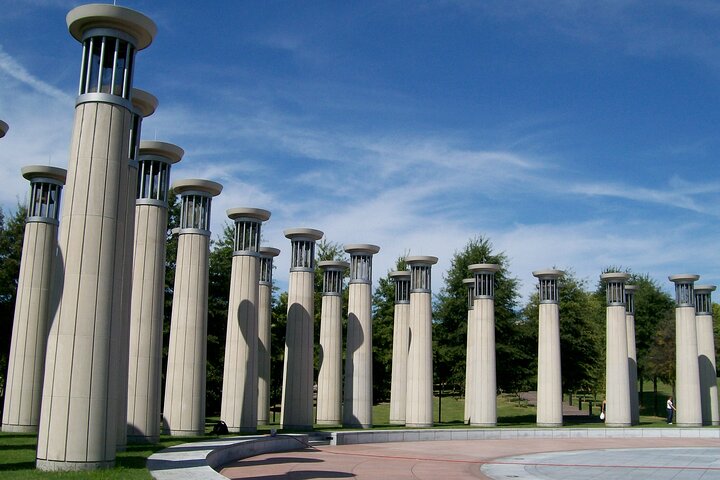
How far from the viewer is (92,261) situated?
52.0ft

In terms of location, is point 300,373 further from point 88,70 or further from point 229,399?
point 88,70

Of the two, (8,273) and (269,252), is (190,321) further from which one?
(8,273)

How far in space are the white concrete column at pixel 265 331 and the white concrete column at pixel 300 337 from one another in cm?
403

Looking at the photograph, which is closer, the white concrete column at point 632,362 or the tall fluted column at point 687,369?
the tall fluted column at point 687,369

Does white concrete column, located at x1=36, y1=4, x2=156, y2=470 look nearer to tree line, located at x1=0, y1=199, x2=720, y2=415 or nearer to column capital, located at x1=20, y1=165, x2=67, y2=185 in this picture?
column capital, located at x1=20, y1=165, x2=67, y2=185

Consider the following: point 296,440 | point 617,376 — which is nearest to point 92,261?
point 296,440

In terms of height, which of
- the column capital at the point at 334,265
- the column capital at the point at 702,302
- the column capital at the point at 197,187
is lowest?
the column capital at the point at 702,302

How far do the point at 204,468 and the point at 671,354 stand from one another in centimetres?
4719

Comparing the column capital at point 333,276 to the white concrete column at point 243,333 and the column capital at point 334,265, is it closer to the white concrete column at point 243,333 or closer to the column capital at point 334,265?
the column capital at point 334,265

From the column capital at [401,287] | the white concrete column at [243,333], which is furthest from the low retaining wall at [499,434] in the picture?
the column capital at [401,287]

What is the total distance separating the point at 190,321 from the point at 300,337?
9132 mm

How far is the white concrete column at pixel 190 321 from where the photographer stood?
2755cm

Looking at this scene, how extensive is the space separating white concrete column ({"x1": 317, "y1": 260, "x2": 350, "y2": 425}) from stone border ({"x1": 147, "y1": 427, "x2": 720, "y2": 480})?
7.75 m

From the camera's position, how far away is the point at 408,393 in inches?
1601
